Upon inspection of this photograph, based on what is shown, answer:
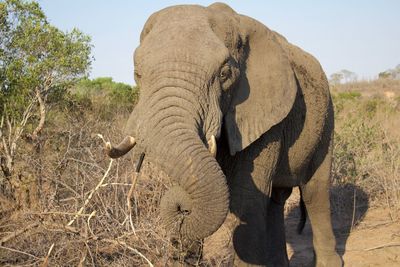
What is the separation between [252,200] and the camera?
13.5ft

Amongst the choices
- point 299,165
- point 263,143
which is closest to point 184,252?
point 263,143

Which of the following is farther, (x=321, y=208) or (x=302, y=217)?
(x=302, y=217)

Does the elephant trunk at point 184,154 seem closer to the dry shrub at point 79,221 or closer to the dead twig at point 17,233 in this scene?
the dry shrub at point 79,221

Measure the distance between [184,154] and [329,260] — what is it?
3.07 metres

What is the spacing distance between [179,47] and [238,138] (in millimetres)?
782

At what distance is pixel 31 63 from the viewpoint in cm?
774

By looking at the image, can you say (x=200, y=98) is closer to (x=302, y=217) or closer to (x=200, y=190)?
(x=200, y=190)

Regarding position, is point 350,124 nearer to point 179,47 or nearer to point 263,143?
point 263,143

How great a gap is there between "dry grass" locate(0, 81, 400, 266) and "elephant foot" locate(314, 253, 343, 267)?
1498mm

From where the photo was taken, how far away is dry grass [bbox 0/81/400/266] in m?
3.88

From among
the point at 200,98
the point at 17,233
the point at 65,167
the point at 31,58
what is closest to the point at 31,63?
the point at 31,58

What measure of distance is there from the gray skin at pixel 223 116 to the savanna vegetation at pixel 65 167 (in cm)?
58

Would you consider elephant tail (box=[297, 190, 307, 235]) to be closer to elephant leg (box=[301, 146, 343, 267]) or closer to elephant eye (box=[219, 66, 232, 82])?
elephant leg (box=[301, 146, 343, 267])

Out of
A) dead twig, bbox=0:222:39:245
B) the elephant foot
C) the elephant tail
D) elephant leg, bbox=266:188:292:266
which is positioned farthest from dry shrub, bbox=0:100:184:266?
the elephant tail
